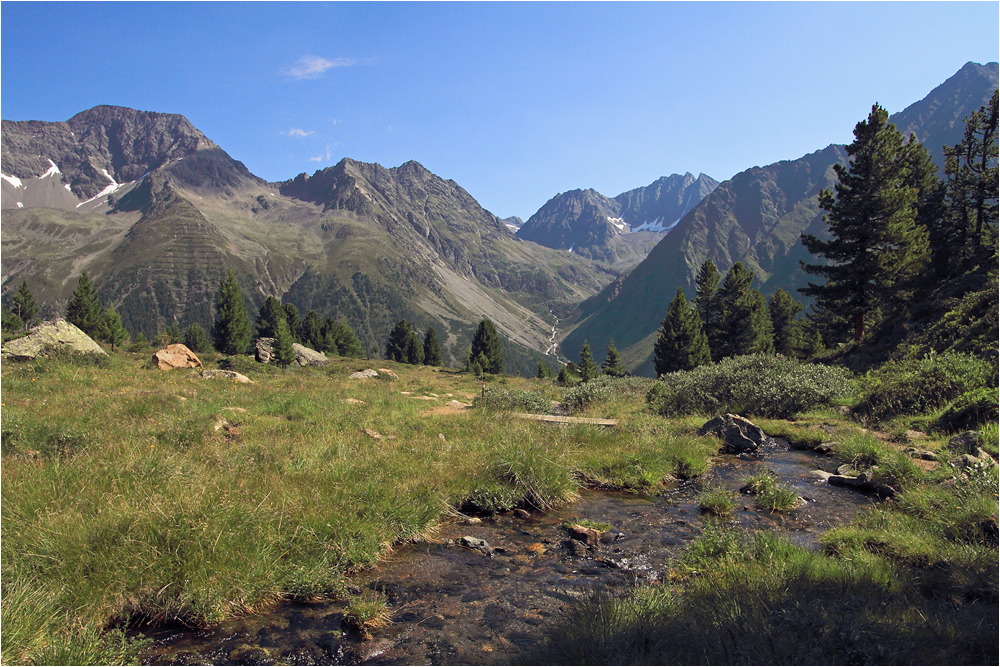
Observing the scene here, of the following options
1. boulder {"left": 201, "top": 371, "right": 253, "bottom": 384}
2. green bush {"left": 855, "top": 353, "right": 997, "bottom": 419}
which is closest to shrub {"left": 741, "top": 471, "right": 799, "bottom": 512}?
green bush {"left": 855, "top": 353, "right": 997, "bottom": 419}

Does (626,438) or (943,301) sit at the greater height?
(943,301)

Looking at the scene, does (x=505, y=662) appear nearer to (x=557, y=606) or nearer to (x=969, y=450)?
(x=557, y=606)

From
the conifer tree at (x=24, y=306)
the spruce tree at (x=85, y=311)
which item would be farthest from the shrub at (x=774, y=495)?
the conifer tree at (x=24, y=306)

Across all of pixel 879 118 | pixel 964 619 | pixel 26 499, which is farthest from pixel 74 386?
pixel 879 118

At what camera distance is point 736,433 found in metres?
12.6

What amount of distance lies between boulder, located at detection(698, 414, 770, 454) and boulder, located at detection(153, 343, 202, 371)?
82.7 ft

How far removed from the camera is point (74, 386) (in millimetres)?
15547

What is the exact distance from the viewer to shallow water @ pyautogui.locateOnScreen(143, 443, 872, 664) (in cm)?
445

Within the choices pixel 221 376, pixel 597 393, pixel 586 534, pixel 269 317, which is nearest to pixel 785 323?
pixel 597 393

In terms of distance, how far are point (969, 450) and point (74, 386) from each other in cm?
2409

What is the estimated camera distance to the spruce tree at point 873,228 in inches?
1154

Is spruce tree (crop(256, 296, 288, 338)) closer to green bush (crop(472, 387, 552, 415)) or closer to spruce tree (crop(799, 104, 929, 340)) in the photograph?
green bush (crop(472, 387, 552, 415))

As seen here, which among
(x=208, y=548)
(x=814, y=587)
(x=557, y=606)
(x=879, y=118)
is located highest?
(x=879, y=118)

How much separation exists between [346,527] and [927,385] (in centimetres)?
1658
